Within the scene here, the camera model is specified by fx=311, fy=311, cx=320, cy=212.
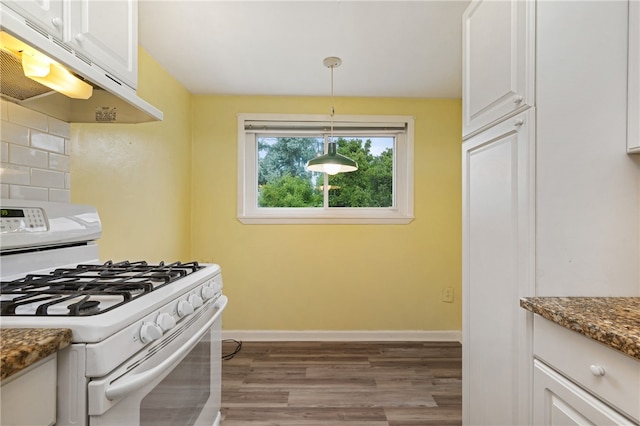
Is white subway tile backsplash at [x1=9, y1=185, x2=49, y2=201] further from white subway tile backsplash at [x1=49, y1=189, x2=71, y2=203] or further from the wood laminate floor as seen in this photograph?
the wood laminate floor

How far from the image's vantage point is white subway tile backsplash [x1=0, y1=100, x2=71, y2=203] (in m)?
1.16

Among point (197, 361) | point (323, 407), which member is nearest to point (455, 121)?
point (323, 407)

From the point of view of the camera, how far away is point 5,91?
112 cm

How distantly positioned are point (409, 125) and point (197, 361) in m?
2.55

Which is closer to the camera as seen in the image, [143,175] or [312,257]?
[143,175]

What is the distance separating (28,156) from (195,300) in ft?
3.05

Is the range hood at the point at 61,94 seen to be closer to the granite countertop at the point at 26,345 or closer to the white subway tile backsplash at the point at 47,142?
the white subway tile backsplash at the point at 47,142

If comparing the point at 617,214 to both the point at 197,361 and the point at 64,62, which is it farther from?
the point at 64,62

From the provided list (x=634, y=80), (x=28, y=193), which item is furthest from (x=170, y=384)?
(x=634, y=80)

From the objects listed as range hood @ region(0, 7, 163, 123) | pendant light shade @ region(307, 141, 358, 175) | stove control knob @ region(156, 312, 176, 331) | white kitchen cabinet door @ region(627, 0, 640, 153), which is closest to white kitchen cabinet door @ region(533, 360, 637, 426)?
white kitchen cabinet door @ region(627, 0, 640, 153)

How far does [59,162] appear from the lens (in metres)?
1.42

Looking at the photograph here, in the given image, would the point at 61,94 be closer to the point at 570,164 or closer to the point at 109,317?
the point at 109,317

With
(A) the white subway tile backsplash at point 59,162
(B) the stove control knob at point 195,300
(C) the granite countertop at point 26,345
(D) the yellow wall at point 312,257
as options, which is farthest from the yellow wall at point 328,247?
(C) the granite countertop at point 26,345

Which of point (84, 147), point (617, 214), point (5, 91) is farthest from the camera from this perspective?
point (84, 147)
